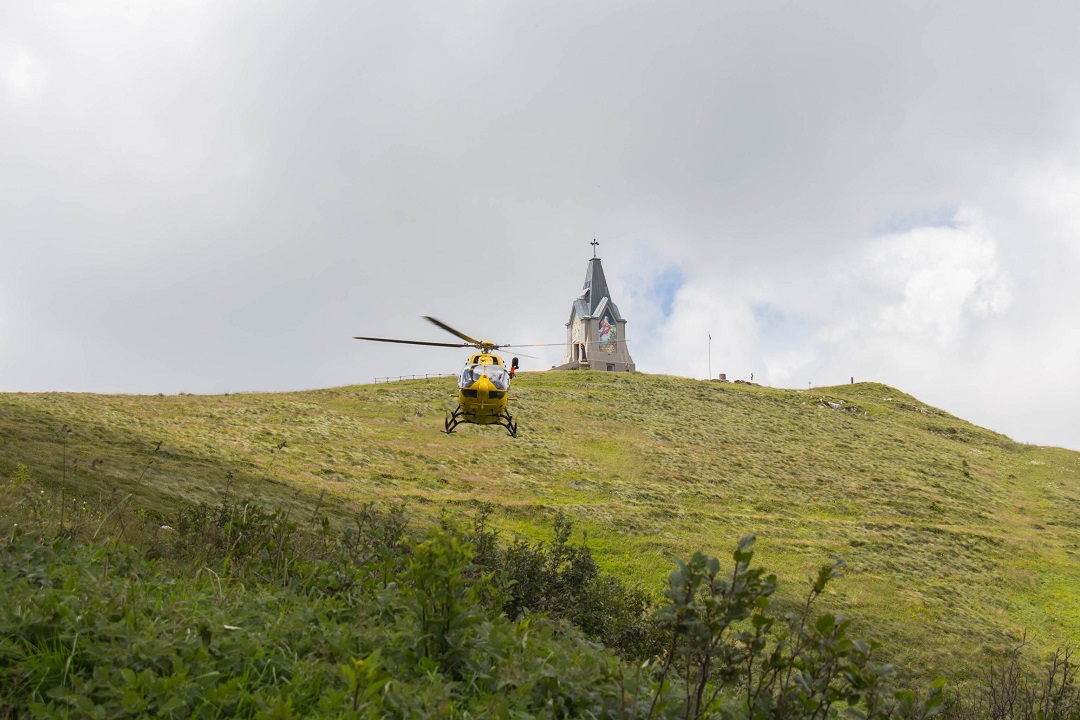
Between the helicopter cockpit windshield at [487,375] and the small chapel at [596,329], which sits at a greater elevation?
the small chapel at [596,329]

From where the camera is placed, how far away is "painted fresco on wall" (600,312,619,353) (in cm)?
8450

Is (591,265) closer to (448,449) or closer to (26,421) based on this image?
(448,449)

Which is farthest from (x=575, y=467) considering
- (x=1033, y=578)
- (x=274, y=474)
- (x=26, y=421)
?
Result: (x=26, y=421)

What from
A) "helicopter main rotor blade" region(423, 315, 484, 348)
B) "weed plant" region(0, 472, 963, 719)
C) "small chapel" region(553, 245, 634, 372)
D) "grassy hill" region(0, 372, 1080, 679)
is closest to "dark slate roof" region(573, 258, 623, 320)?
"small chapel" region(553, 245, 634, 372)

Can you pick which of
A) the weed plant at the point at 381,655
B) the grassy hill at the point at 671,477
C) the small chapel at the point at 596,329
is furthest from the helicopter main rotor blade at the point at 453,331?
the small chapel at the point at 596,329

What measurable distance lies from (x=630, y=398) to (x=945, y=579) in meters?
35.1

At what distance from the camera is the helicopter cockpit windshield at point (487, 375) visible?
20.1m

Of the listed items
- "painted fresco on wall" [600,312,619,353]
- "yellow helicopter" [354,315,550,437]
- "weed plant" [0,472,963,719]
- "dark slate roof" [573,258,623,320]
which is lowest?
"weed plant" [0,472,963,719]

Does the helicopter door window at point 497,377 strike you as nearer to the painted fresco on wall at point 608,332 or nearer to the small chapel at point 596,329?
the small chapel at point 596,329

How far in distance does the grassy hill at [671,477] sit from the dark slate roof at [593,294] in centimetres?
2213

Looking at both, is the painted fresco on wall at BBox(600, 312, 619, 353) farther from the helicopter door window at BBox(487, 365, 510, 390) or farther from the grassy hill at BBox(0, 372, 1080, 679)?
the helicopter door window at BBox(487, 365, 510, 390)

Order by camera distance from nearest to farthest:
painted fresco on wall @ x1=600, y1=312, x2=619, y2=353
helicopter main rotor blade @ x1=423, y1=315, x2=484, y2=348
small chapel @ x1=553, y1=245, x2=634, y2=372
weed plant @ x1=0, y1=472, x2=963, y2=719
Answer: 1. weed plant @ x1=0, y1=472, x2=963, y2=719
2. helicopter main rotor blade @ x1=423, y1=315, x2=484, y2=348
3. small chapel @ x1=553, y1=245, x2=634, y2=372
4. painted fresco on wall @ x1=600, y1=312, x2=619, y2=353

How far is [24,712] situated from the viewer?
3082 millimetres

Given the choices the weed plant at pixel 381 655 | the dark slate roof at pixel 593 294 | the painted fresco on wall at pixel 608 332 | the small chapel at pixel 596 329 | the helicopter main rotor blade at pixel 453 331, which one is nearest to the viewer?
the weed plant at pixel 381 655
